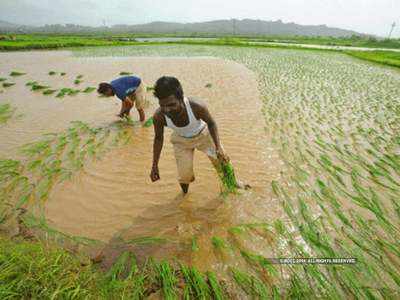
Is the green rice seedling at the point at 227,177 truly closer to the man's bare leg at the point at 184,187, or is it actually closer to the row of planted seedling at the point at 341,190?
the man's bare leg at the point at 184,187

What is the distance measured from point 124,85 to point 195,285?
14.5 feet

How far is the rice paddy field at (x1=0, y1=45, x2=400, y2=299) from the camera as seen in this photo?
6.05ft

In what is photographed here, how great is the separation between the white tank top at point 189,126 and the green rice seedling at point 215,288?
1.40 m

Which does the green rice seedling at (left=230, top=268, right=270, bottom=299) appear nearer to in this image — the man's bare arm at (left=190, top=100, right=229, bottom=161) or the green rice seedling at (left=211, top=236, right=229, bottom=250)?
the green rice seedling at (left=211, top=236, right=229, bottom=250)

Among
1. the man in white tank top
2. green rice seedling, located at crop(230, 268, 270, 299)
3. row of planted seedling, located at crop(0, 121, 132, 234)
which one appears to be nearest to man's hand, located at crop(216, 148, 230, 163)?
the man in white tank top

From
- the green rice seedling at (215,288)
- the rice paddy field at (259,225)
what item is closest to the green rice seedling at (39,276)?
the rice paddy field at (259,225)

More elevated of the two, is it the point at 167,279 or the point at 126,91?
the point at 126,91

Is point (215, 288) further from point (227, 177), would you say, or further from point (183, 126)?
point (183, 126)

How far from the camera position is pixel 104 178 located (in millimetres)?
3469

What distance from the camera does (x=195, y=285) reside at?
1.84m

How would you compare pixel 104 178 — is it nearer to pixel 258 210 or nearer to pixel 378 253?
pixel 258 210

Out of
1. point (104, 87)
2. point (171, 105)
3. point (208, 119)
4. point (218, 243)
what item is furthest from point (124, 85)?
point (218, 243)

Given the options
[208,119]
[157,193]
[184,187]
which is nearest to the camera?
[208,119]

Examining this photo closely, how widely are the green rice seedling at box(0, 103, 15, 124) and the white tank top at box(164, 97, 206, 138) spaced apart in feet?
17.5
